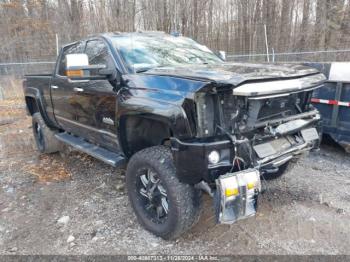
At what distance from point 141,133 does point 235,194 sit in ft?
4.35

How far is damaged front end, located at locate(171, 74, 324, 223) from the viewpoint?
7.90ft

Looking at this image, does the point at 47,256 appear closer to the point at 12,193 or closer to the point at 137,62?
the point at 12,193

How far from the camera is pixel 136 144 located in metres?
3.42

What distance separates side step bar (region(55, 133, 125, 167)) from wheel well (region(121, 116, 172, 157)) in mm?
166

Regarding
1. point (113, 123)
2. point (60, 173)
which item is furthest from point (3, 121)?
point (113, 123)

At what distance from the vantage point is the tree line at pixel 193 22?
11.2 metres

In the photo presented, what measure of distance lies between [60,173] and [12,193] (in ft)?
2.57

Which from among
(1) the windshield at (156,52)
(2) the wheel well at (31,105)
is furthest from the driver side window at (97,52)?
(2) the wheel well at (31,105)

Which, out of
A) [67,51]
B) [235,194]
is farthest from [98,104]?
[235,194]

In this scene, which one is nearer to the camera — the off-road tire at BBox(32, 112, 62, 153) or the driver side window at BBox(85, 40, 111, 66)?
the driver side window at BBox(85, 40, 111, 66)

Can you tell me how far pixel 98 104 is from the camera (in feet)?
12.2

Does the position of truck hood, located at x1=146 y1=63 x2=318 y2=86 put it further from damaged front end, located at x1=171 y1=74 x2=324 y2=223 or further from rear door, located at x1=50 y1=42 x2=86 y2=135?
rear door, located at x1=50 y1=42 x2=86 y2=135

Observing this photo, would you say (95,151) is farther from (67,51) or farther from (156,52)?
(67,51)

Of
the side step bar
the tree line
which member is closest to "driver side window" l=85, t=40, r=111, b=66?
the side step bar
